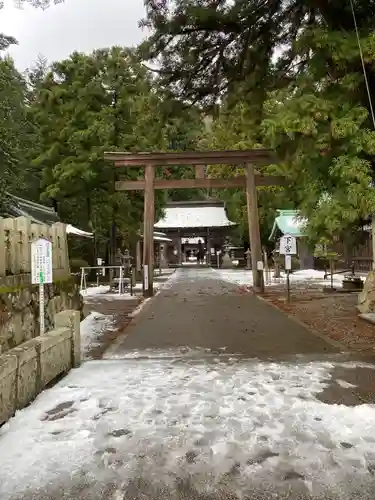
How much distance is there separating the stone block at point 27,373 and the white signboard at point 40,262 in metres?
1.49

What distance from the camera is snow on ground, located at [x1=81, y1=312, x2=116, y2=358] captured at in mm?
8962

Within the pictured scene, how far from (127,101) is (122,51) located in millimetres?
2459

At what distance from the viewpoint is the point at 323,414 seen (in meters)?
4.67

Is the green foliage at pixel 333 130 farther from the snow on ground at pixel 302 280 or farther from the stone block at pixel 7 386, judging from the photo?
the snow on ground at pixel 302 280

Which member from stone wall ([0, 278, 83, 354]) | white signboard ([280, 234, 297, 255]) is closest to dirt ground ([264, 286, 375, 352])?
white signboard ([280, 234, 297, 255])

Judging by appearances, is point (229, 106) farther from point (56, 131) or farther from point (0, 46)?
point (56, 131)

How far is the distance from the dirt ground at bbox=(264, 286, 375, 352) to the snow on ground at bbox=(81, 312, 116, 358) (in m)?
4.32

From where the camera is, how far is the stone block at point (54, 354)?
18.5 feet

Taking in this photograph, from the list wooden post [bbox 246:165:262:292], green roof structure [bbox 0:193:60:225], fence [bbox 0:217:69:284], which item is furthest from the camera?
wooden post [bbox 246:165:262:292]

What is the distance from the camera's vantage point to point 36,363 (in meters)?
5.41

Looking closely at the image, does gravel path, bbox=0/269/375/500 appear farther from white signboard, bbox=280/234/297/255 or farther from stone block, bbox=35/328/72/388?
white signboard, bbox=280/234/297/255

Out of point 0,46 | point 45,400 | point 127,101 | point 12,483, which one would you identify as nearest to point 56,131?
point 127,101

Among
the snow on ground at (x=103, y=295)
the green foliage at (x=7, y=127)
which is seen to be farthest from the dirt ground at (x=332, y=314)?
the green foliage at (x=7, y=127)

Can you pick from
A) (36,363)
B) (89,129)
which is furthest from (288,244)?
(89,129)
